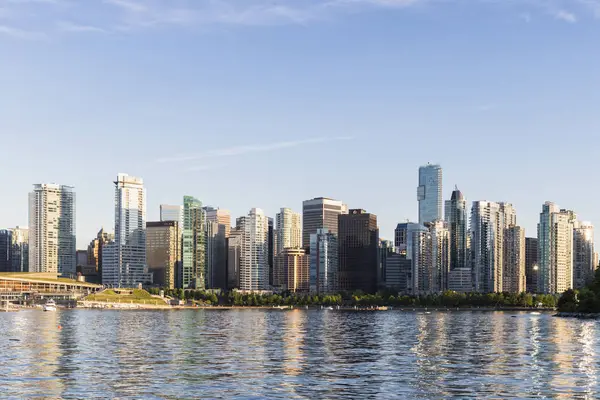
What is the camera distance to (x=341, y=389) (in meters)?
77.8

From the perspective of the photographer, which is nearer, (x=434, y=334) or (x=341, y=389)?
(x=341, y=389)

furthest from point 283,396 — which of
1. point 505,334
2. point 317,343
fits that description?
point 505,334

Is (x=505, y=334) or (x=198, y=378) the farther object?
(x=505, y=334)

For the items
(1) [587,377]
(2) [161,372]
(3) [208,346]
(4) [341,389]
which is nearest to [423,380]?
(4) [341,389]

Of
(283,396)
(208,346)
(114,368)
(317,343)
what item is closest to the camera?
(283,396)

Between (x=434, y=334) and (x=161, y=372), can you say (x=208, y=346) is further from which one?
(x=434, y=334)

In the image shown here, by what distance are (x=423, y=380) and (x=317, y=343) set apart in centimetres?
5498

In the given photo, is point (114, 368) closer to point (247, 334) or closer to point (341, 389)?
point (341, 389)

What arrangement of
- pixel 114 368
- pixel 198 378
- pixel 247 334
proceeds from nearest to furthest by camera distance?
pixel 198 378, pixel 114 368, pixel 247 334

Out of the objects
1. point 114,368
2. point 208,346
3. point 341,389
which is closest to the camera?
point 341,389

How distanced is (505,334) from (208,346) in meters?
68.5

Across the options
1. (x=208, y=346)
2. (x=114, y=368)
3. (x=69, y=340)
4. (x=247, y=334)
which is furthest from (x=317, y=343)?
(x=114, y=368)

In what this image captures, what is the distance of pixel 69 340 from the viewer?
141 metres

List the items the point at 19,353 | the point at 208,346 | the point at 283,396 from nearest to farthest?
the point at 283,396 → the point at 19,353 → the point at 208,346
